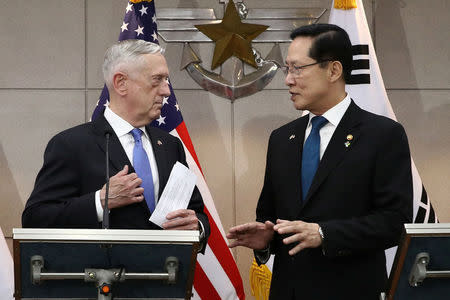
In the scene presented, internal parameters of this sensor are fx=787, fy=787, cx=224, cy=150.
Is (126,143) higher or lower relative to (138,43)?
lower

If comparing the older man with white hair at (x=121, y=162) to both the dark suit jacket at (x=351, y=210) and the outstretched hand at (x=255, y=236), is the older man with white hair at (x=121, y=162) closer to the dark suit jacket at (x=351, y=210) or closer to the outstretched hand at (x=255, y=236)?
the outstretched hand at (x=255, y=236)

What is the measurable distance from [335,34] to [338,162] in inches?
21.4

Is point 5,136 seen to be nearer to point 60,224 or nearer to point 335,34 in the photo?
point 60,224

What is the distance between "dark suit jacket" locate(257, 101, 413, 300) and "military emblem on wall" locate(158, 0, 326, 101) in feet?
6.15

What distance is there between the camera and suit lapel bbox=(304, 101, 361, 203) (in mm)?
2850

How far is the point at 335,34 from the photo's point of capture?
10.1 ft

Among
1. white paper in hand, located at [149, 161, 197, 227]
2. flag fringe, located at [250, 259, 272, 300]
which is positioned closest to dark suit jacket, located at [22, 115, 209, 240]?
white paper in hand, located at [149, 161, 197, 227]

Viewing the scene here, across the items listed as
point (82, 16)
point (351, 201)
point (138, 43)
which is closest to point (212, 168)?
point (82, 16)

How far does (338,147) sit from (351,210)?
0.78 ft

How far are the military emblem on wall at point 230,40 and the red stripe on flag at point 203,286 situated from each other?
3.82ft

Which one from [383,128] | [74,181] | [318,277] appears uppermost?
[383,128]

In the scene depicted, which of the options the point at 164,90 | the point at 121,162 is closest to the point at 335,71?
the point at 164,90

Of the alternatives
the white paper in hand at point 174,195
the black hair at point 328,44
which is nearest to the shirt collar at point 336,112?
the black hair at point 328,44

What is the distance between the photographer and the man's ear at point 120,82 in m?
3.12
